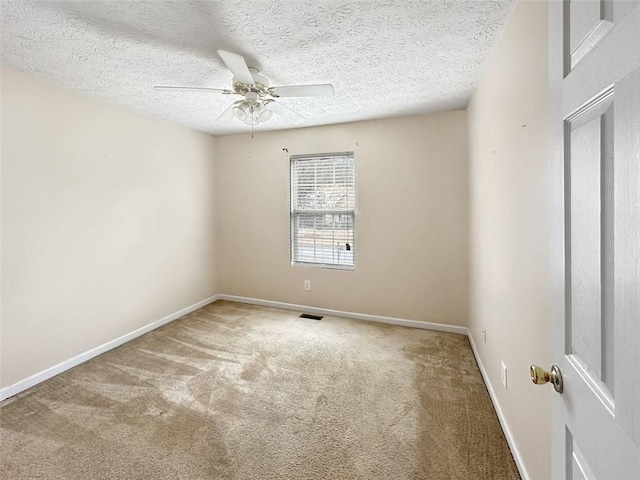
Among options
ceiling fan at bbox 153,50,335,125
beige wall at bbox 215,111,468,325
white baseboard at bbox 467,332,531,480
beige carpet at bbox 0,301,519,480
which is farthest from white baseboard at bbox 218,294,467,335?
ceiling fan at bbox 153,50,335,125

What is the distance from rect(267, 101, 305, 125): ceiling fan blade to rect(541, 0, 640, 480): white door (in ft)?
8.14

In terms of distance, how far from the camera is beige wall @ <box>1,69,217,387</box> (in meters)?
2.27

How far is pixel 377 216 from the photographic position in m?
3.54

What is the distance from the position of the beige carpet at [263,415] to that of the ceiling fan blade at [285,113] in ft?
7.70

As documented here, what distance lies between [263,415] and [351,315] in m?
1.91

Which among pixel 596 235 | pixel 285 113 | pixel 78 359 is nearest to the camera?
pixel 596 235

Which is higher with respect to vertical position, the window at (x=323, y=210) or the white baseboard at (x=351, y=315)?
the window at (x=323, y=210)

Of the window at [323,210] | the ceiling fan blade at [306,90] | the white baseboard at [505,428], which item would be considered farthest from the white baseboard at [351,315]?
the ceiling fan blade at [306,90]

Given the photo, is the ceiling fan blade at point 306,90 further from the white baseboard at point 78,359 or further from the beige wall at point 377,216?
the white baseboard at point 78,359

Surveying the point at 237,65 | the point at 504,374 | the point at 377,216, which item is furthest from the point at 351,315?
the point at 237,65

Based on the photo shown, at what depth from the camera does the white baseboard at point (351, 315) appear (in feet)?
10.9

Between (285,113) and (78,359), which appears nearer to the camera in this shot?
(78,359)

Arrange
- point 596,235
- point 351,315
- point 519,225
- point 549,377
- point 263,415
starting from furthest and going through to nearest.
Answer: point 351,315
point 263,415
point 519,225
point 549,377
point 596,235

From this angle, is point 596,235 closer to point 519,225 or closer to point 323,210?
point 519,225
